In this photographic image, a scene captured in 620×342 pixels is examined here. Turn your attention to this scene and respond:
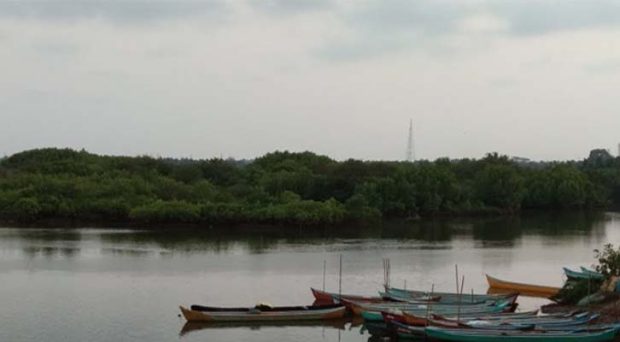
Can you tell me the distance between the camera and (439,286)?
28.4 m

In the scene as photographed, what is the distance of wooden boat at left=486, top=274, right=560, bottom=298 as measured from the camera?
26.2 metres

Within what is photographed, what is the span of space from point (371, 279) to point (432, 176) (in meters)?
34.0

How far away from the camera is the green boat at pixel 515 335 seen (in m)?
18.5

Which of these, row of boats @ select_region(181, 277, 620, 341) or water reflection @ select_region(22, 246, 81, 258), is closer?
row of boats @ select_region(181, 277, 620, 341)

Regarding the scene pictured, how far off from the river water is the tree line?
2.96m

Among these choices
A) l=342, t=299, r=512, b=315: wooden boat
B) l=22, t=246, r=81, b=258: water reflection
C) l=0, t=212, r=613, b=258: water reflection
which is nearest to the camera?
l=342, t=299, r=512, b=315: wooden boat

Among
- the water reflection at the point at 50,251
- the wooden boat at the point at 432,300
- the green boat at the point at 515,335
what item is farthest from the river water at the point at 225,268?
the green boat at the point at 515,335

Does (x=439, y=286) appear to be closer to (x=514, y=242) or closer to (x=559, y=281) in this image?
(x=559, y=281)

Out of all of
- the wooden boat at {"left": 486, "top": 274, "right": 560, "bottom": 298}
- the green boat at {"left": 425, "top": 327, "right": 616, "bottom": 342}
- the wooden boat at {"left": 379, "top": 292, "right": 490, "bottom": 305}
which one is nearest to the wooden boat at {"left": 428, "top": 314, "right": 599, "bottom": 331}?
the green boat at {"left": 425, "top": 327, "right": 616, "bottom": 342}

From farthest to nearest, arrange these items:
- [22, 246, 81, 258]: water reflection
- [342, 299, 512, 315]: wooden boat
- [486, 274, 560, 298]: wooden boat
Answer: [22, 246, 81, 258]: water reflection
[486, 274, 560, 298]: wooden boat
[342, 299, 512, 315]: wooden boat

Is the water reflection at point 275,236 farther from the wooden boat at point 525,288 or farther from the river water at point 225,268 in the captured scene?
the wooden boat at point 525,288

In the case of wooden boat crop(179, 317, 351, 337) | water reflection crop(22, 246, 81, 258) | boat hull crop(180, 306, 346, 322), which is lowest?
wooden boat crop(179, 317, 351, 337)

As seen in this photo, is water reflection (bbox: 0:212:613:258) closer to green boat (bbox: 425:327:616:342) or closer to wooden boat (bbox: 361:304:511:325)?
wooden boat (bbox: 361:304:511:325)

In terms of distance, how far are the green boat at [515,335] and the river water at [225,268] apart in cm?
267
